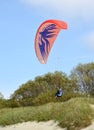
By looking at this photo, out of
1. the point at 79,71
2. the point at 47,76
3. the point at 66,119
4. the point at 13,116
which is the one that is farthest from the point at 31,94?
the point at 66,119

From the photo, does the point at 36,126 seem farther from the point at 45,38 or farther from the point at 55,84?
the point at 55,84

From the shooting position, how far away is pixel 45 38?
22.7m

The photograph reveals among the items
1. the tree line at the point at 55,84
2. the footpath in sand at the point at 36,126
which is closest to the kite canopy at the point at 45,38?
the footpath in sand at the point at 36,126

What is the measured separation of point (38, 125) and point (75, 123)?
278 centimetres

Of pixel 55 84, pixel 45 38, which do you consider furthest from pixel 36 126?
pixel 55 84

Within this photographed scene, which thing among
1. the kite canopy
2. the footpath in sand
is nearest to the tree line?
the kite canopy

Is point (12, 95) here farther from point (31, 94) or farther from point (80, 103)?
point (80, 103)

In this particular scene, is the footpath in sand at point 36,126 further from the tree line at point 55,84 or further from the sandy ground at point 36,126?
the tree line at point 55,84

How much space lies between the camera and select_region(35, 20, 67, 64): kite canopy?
22375 millimetres

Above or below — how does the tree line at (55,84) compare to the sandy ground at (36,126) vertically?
above

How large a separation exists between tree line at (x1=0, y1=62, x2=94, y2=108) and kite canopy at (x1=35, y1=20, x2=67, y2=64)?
31162 mm

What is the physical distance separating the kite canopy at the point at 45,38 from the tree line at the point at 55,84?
31.2 m

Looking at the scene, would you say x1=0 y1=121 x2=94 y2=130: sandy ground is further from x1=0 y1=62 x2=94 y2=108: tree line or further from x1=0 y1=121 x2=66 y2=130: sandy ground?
x1=0 y1=62 x2=94 y2=108: tree line

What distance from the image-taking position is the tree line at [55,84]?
2216 inches
